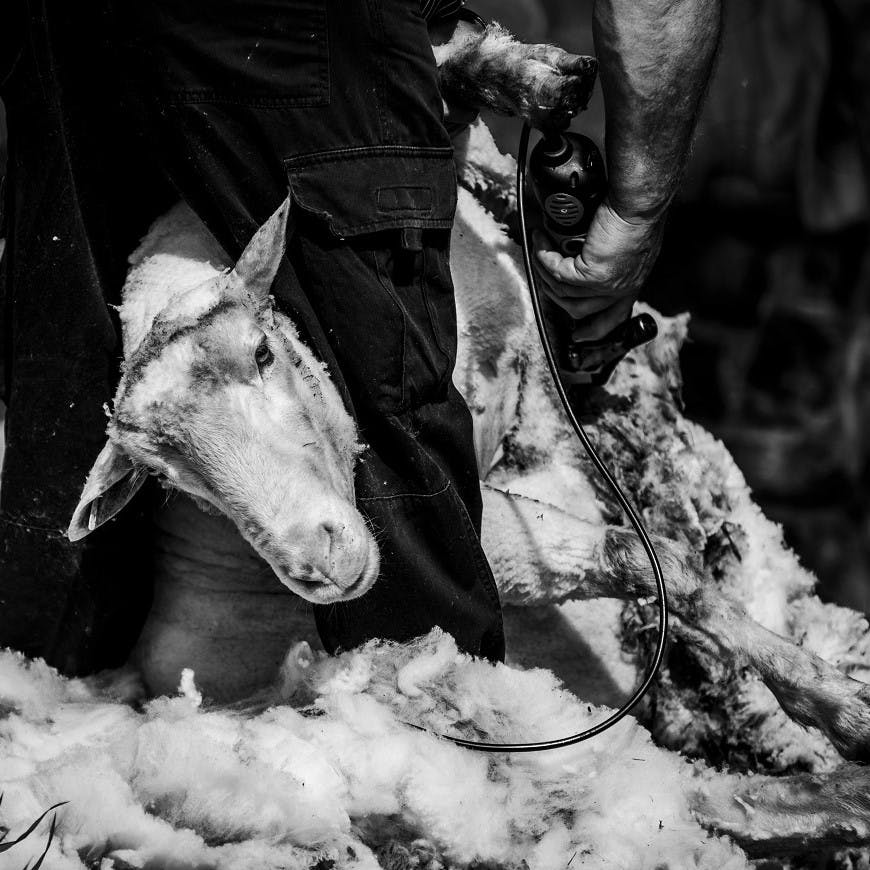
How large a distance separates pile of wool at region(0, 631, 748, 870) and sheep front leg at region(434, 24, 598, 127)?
102 cm

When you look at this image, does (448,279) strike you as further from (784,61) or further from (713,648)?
(784,61)

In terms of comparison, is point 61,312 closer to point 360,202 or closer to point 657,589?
point 360,202

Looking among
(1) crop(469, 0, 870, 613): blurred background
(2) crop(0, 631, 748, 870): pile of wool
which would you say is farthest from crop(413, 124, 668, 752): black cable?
(1) crop(469, 0, 870, 613): blurred background

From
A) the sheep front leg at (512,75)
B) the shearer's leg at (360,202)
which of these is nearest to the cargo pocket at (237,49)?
the shearer's leg at (360,202)

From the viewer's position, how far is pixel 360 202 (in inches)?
66.0

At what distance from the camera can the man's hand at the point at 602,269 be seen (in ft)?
6.34

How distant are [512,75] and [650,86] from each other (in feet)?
1.02

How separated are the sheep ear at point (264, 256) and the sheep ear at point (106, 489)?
352 mm

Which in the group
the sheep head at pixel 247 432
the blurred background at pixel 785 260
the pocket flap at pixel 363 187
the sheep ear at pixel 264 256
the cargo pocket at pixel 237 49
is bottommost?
the blurred background at pixel 785 260

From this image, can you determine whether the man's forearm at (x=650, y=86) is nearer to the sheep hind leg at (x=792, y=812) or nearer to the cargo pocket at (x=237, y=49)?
the cargo pocket at (x=237, y=49)

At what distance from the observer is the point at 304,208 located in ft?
5.43

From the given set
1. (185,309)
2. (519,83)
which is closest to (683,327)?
(519,83)

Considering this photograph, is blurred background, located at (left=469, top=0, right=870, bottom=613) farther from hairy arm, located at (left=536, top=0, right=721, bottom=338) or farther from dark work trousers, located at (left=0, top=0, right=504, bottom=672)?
dark work trousers, located at (left=0, top=0, right=504, bottom=672)

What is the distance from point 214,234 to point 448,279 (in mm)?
418
